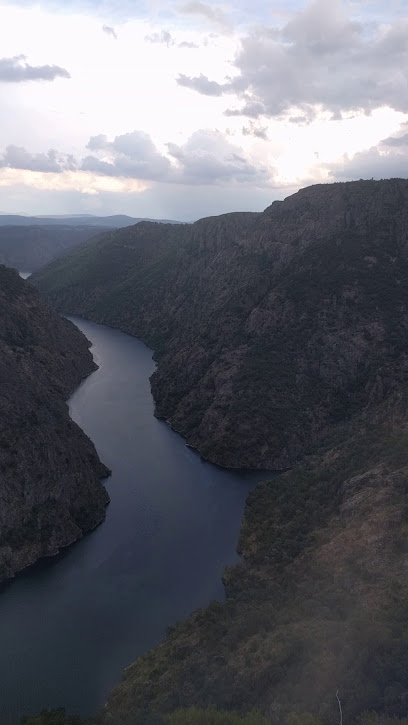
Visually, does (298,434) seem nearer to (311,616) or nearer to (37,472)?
(37,472)

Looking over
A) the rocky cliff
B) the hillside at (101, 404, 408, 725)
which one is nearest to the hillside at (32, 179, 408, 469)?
the rocky cliff

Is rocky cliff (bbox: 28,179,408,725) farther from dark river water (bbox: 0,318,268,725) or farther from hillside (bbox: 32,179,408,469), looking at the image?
dark river water (bbox: 0,318,268,725)

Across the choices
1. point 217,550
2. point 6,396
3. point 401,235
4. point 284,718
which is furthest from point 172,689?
point 401,235

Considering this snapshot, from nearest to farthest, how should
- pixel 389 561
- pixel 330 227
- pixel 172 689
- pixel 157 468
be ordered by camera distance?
pixel 172 689 → pixel 389 561 → pixel 157 468 → pixel 330 227

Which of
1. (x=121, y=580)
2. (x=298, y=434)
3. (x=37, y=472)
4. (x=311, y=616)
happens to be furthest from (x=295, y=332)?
(x=311, y=616)

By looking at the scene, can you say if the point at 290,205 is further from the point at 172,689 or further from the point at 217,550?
the point at 172,689
